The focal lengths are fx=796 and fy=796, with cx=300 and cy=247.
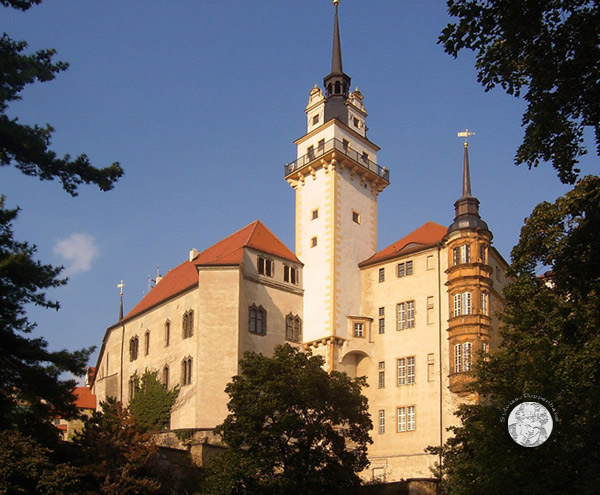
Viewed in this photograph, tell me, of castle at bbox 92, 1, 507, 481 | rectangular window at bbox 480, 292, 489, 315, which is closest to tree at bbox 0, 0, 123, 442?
castle at bbox 92, 1, 507, 481

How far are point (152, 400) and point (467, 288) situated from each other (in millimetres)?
20699

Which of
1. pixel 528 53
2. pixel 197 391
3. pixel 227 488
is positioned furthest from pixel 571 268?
pixel 197 391

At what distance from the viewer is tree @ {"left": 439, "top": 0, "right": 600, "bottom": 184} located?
13.8 metres

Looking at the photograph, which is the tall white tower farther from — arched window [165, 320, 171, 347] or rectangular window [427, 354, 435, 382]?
arched window [165, 320, 171, 347]

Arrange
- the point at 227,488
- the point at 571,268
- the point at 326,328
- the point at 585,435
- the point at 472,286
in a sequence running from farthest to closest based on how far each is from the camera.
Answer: the point at 326,328, the point at 472,286, the point at 227,488, the point at 585,435, the point at 571,268

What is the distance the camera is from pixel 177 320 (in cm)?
5122

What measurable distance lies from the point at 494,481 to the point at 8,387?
45.1 ft

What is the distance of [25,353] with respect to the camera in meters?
22.7

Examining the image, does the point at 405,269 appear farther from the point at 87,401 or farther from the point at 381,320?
the point at 87,401

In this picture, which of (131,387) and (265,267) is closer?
(265,267)

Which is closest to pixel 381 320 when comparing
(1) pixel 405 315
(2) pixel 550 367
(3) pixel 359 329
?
(3) pixel 359 329

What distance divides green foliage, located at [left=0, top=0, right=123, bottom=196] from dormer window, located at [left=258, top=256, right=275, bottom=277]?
88.0 feet

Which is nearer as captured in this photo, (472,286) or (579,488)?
(579,488)

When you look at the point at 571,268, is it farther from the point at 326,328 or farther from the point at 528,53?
the point at 326,328
